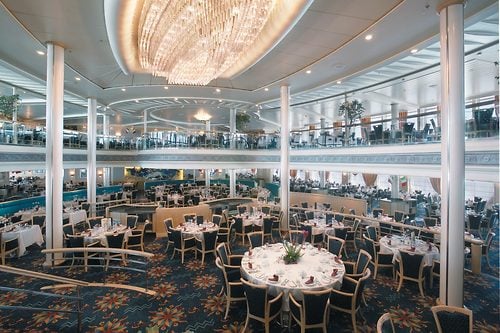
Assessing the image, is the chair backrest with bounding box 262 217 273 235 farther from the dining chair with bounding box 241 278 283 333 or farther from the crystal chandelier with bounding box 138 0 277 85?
the crystal chandelier with bounding box 138 0 277 85

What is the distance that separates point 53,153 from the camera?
705 centimetres

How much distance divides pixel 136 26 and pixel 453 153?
6475mm

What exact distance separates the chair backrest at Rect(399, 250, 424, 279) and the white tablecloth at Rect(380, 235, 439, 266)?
240mm

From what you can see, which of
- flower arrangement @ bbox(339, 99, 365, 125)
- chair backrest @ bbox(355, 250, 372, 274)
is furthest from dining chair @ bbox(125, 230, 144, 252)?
flower arrangement @ bbox(339, 99, 365, 125)

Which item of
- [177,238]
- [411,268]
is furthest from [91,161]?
[411,268]

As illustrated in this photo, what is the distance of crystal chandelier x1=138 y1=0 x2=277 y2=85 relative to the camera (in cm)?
399

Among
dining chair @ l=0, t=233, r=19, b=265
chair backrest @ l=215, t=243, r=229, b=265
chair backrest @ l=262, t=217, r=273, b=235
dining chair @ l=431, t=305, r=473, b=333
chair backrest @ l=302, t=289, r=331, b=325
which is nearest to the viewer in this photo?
dining chair @ l=431, t=305, r=473, b=333

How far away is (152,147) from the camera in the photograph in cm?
1479

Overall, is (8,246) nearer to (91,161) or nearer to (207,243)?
(207,243)

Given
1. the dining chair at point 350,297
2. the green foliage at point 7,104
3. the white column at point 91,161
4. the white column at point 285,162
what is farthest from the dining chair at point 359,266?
the green foliage at point 7,104

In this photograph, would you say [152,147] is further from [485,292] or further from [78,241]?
[485,292]

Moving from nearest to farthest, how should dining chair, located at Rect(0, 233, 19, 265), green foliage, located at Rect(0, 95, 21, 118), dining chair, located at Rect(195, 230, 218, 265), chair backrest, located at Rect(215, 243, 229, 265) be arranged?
chair backrest, located at Rect(215, 243, 229, 265) → dining chair, located at Rect(0, 233, 19, 265) → dining chair, located at Rect(195, 230, 218, 265) → green foliage, located at Rect(0, 95, 21, 118)

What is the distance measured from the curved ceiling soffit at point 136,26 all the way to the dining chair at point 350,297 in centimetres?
457

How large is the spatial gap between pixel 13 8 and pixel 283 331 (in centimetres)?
812
